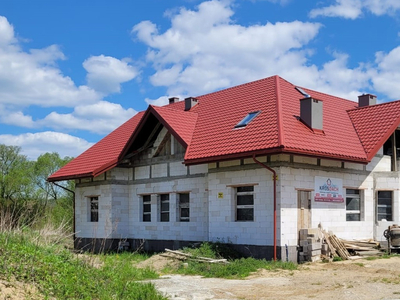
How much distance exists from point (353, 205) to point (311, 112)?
12.7ft

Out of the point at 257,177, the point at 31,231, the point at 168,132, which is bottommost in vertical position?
the point at 31,231

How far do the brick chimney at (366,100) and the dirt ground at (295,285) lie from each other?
9.99 metres

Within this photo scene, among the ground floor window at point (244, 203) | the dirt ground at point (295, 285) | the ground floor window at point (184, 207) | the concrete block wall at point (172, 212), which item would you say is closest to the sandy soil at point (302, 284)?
A: the dirt ground at point (295, 285)

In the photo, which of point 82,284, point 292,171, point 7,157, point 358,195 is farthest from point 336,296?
point 7,157

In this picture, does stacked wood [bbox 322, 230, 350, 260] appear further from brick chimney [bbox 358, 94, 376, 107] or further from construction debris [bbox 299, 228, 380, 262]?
brick chimney [bbox 358, 94, 376, 107]

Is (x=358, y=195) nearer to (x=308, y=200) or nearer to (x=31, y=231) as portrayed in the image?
(x=308, y=200)

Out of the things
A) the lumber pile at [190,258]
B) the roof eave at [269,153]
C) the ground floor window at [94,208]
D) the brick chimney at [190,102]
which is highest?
the brick chimney at [190,102]

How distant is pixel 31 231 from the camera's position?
40.4ft

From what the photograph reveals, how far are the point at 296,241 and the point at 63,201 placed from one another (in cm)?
2227

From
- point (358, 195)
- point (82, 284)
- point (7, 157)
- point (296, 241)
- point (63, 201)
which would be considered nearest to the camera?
point (82, 284)

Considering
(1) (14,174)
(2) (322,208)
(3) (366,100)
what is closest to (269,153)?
(2) (322,208)

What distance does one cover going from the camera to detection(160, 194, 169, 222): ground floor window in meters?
21.1

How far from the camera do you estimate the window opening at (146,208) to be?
2195 cm

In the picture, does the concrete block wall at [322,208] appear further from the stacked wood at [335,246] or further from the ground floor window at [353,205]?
the stacked wood at [335,246]
